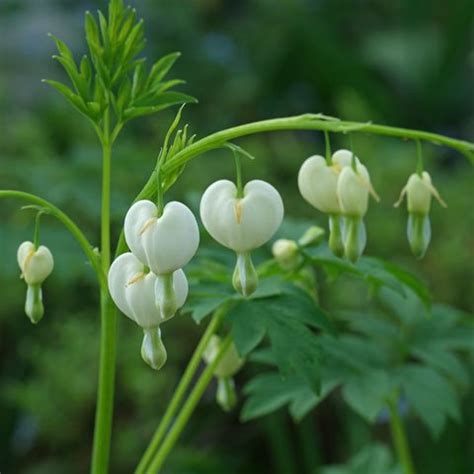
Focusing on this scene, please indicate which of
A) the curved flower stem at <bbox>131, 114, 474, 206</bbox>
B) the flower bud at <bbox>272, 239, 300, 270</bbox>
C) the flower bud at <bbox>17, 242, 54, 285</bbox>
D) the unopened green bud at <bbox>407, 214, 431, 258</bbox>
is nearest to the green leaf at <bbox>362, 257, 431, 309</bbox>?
the flower bud at <bbox>272, 239, 300, 270</bbox>

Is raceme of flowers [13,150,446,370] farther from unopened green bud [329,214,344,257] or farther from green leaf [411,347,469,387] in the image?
green leaf [411,347,469,387]

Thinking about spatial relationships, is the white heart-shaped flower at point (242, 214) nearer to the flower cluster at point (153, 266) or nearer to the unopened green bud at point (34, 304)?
the flower cluster at point (153, 266)

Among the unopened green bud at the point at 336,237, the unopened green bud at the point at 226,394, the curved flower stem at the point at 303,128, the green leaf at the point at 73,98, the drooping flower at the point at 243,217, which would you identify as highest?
the green leaf at the point at 73,98

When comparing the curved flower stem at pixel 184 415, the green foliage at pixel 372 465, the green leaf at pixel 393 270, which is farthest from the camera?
the green foliage at pixel 372 465

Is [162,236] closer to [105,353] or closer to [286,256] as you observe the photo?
[105,353]

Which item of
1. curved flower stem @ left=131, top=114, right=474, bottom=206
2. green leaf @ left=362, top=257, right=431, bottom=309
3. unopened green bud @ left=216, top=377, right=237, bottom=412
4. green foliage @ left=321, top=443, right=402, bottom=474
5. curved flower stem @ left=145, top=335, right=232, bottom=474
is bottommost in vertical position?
green foliage @ left=321, top=443, right=402, bottom=474

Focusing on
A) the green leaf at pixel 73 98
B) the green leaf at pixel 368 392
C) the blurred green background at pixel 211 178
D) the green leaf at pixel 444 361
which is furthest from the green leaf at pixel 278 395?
the green leaf at pixel 73 98
